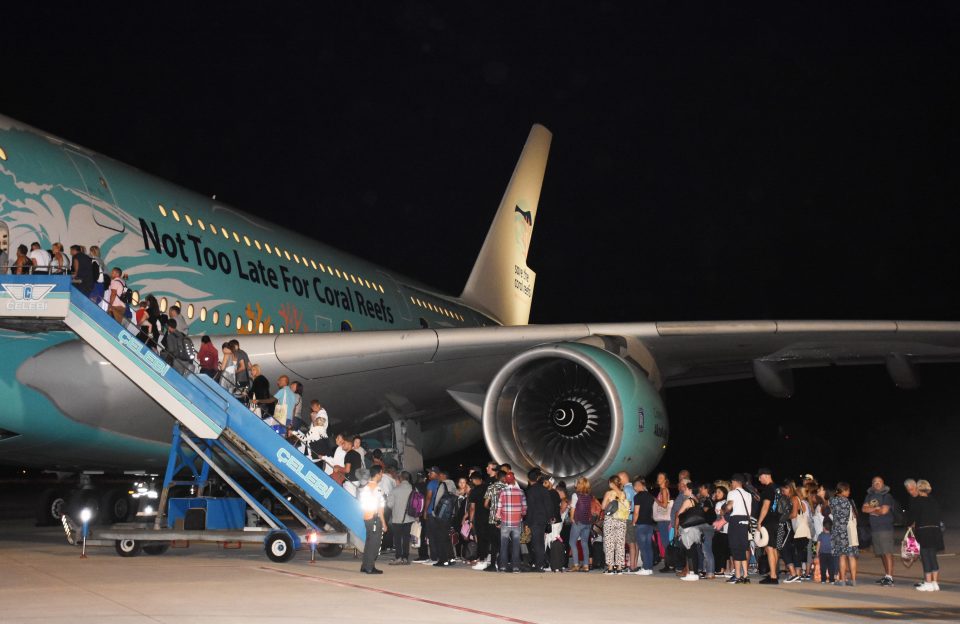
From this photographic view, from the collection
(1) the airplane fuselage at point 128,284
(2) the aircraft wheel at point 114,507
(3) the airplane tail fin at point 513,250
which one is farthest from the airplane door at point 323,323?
(3) the airplane tail fin at point 513,250

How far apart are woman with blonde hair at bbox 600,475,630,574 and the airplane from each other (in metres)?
0.66

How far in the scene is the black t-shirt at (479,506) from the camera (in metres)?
9.51

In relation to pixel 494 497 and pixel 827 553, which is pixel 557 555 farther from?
pixel 827 553

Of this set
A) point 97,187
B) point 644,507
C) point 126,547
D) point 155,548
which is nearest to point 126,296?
point 97,187

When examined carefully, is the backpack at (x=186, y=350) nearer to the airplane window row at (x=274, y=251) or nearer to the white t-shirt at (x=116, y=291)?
the white t-shirt at (x=116, y=291)

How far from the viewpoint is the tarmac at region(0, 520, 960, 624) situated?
577 centimetres

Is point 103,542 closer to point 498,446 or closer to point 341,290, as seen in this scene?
point 498,446

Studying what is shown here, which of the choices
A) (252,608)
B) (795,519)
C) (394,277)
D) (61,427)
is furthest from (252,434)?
(394,277)

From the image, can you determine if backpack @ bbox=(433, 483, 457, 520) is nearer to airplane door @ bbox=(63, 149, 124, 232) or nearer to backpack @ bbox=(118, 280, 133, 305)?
backpack @ bbox=(118, 280, 133, 305)

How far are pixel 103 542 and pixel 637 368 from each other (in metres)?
5.16

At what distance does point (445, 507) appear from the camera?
9.60 m

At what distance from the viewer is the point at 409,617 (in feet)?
18.9

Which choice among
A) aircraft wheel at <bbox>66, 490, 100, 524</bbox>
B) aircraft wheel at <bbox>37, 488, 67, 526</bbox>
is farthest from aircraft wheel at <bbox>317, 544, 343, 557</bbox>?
aircraft wheel at <bbox>37, 488, 67, 526</bbox>

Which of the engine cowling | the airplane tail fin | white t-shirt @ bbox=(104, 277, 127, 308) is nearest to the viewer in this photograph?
white t-shirt @ bbox=(104, 277, 127, 308)
